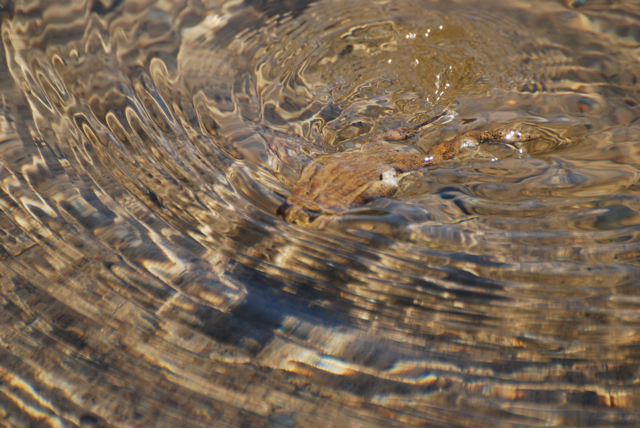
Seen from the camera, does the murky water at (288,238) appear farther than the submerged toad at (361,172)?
No

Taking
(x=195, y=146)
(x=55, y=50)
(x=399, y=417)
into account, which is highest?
(x=55, y=50)

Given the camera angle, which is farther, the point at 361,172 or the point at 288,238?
the point at 361,172

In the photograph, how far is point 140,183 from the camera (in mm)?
2291

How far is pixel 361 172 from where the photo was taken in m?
2.81

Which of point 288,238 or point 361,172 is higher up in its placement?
point 288,238

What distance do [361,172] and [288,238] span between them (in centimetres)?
89

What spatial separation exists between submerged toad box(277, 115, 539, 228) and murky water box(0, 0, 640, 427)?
100 millimetres

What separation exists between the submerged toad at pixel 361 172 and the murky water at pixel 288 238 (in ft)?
0.33

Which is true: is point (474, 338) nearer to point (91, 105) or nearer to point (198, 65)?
point (91, 105)

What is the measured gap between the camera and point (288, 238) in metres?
2.12

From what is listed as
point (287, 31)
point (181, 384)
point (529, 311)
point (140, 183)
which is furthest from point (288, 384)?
point (287, 31)

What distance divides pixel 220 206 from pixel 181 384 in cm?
99

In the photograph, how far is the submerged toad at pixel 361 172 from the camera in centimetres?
244

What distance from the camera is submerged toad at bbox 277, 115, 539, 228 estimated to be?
8.00ft
